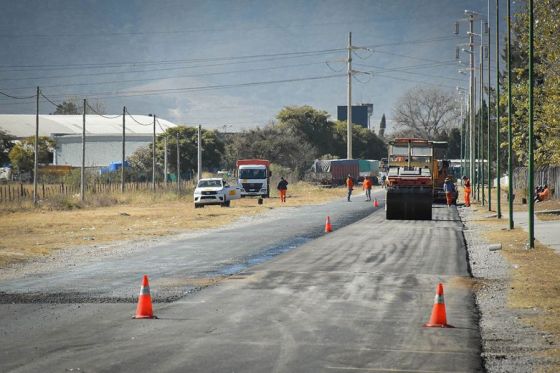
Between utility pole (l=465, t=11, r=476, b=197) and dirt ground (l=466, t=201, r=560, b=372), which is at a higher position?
utility pole (l=465, t=11, r=476, b=197)

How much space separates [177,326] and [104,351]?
7.08ft

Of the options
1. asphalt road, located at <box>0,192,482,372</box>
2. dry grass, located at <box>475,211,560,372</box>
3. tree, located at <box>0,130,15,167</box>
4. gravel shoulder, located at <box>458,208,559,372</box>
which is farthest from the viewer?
tree, located at <box>0,130,15,167</box>

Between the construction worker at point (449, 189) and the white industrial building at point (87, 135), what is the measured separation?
67.7 metres

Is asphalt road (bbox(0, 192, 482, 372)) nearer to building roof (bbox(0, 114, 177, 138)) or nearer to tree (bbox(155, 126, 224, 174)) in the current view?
tree (bbox(155, 126, 224, 174))

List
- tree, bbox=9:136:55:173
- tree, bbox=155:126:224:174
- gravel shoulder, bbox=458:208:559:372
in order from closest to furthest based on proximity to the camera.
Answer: gravel shoulder, bbox=458:208:559:372 → tree, bbox=9:136:55:173 → tree, bbox=155:126:224:174

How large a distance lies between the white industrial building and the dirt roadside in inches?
3812

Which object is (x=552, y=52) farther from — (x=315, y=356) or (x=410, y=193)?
(x=315, y=356)

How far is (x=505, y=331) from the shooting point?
13539 millimetres

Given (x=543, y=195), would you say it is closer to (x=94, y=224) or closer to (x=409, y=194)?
(x=409, y=194)

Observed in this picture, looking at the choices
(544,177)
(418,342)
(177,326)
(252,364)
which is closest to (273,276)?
(177,326)

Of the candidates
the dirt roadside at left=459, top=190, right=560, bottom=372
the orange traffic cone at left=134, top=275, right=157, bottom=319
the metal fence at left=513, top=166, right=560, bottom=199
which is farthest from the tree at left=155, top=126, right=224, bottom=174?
the orange traffic cone at left=134, top=275, right=157, bottom=319

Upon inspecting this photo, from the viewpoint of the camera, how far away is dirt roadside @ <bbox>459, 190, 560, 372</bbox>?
37.7 ft

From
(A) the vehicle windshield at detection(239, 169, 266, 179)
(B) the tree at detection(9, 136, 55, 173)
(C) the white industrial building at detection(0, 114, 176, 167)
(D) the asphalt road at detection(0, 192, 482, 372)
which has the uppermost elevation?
(C) the white industrial building at detection(0, 114, 176, 167)

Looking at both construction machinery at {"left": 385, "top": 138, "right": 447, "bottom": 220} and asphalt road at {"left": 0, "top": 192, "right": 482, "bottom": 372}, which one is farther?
construction machinery at {"left": 385, "top": 138, "right": 447, "bottom": 220}
